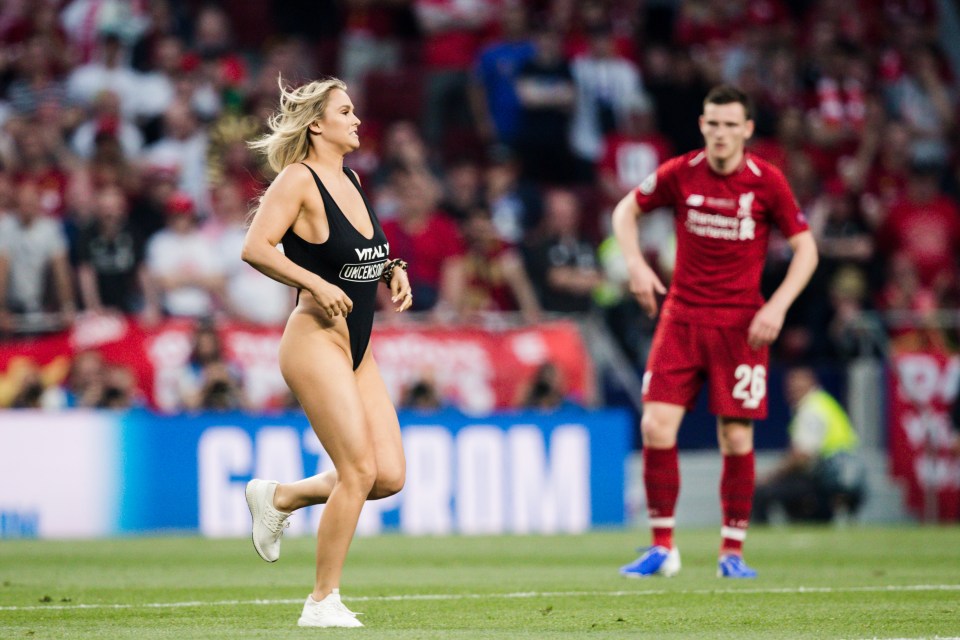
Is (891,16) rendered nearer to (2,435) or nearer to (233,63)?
(233,63)

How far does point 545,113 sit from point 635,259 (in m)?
9.27

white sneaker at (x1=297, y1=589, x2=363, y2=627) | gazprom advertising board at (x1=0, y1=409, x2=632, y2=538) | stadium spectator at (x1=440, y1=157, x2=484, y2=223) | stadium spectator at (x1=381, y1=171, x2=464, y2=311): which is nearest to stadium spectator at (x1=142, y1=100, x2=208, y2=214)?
stadium spectator at (x1=381, y1=171, x2=464, y2=311)

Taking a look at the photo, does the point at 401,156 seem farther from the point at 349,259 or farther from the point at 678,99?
the point at 349,259

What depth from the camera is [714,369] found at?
30.8 ft

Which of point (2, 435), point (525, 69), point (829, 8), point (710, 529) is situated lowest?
point (710, 529)

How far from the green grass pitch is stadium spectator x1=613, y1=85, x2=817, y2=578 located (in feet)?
1.43

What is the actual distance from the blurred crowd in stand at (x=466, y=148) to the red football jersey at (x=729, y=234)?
20.5ft

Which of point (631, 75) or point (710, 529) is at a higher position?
point (631, 75)

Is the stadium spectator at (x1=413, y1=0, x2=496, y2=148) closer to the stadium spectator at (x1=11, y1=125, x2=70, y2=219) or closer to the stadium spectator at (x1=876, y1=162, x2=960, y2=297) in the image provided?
the stadium spectator at (x1=11, y1=125, x2=70, y2=219)

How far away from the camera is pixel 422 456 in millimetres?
14969

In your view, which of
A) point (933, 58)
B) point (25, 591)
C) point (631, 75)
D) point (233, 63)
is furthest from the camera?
point (933, 58)

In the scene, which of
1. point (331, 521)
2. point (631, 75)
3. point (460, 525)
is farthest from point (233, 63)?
point (331, 521)

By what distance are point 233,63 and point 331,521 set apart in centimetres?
1217

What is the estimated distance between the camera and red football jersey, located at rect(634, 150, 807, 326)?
30.9ft
